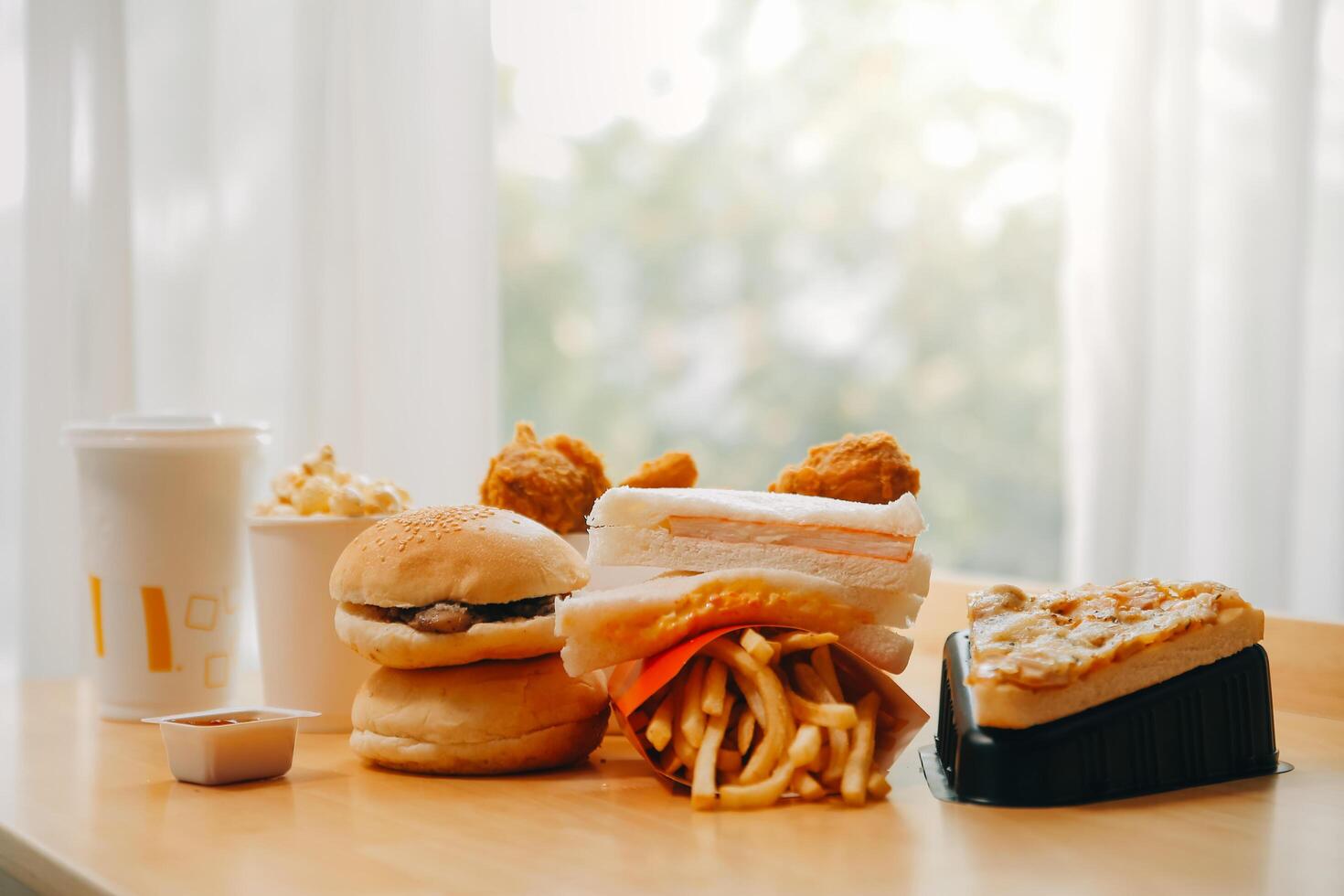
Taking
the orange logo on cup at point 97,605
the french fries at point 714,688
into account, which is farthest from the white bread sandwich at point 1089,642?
the orange logo on cup at point 97,605

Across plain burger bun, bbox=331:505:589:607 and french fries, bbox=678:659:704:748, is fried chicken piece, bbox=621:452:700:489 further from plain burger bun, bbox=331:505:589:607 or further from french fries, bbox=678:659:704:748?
french fries, bbox=678:659:704:748

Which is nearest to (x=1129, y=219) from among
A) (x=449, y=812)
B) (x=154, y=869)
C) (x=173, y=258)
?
(x=173, y=258)

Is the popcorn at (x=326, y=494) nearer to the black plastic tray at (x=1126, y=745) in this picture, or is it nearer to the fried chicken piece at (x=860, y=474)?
the fried chicken piece at (x=860, y=474)

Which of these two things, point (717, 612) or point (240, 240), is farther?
point (240, 240)

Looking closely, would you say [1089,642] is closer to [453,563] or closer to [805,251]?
[453,563]

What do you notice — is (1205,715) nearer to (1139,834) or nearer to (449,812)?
(1139,834)

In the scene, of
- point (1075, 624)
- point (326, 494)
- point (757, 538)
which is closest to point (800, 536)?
point (757, 538)
